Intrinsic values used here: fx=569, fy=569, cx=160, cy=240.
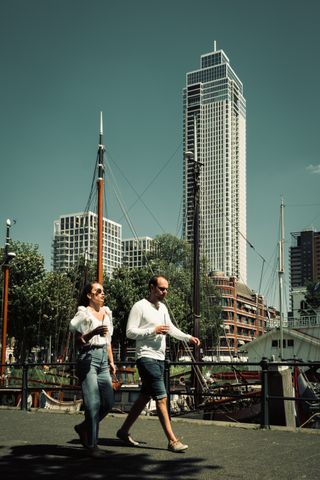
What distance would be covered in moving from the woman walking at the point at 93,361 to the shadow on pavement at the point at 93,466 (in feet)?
0.91

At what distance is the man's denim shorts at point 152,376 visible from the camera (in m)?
6.64

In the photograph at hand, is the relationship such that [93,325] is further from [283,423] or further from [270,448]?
[283,423]

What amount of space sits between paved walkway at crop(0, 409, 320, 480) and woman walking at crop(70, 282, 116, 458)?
317 mm

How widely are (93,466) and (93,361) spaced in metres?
1.14

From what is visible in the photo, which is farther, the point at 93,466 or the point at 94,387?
the point at 94,387

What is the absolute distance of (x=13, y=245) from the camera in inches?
2058

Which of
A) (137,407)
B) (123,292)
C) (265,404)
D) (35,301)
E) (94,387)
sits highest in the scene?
(123,292)

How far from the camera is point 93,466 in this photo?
5797 mm

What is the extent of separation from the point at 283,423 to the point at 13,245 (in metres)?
44.6

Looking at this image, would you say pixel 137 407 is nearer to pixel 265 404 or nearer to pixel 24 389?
pixel 265 404

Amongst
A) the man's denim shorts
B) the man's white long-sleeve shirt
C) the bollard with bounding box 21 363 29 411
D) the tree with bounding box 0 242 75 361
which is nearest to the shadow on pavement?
the man's denim shorts

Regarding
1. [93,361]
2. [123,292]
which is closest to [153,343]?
[93,361]

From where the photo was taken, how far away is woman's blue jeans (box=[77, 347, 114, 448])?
632 cm

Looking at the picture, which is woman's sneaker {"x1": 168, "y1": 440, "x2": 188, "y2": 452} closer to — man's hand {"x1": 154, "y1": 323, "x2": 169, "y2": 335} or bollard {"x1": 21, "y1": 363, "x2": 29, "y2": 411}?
man's hand {"x1": 154, "y1": 323, "x2": 169, "y2": 335}
